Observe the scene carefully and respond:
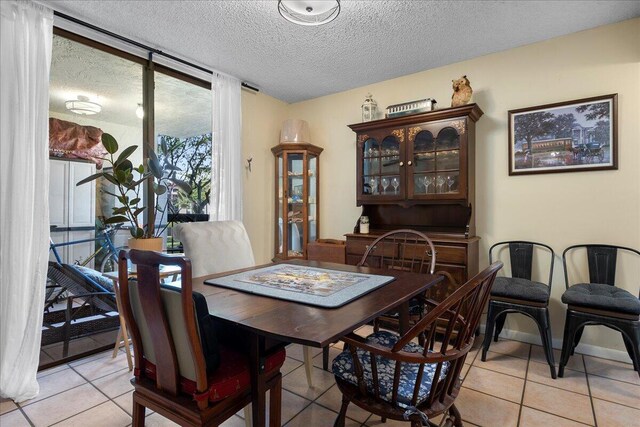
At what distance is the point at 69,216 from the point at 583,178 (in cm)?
436

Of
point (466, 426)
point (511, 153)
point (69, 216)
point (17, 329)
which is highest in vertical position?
point (511, 153)

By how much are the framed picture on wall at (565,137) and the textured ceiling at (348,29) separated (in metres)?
0.58

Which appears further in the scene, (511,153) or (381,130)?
(381,130)

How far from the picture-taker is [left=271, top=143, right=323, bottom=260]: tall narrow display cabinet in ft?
12.3

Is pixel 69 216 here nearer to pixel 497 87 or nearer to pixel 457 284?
pixel 457 284

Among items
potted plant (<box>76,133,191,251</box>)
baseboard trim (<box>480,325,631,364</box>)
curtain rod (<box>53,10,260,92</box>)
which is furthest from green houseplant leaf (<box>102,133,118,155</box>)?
baseboard trim (<box>480,325,631,364</box>)

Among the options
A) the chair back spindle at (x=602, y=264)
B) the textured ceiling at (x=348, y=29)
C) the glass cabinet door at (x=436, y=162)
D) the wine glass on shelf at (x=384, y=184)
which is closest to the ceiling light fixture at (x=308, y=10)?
the textured ceiling at (x=348, y=29)

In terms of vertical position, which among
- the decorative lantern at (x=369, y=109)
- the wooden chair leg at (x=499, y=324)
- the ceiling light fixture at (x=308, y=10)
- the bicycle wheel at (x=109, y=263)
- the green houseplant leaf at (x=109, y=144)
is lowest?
the wooden chair leg at (x=499, y=324)

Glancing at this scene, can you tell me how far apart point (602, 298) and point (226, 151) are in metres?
3.23

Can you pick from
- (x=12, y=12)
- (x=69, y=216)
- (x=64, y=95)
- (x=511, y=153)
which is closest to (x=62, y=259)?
(x=69, y=216)

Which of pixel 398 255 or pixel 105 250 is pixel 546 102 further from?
pixel 105 250

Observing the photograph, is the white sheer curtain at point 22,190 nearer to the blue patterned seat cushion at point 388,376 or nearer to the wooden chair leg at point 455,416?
the blue patterned seat cushion at point 388,376

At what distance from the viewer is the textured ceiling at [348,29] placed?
7.20 ft

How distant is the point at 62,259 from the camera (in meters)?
2.86
